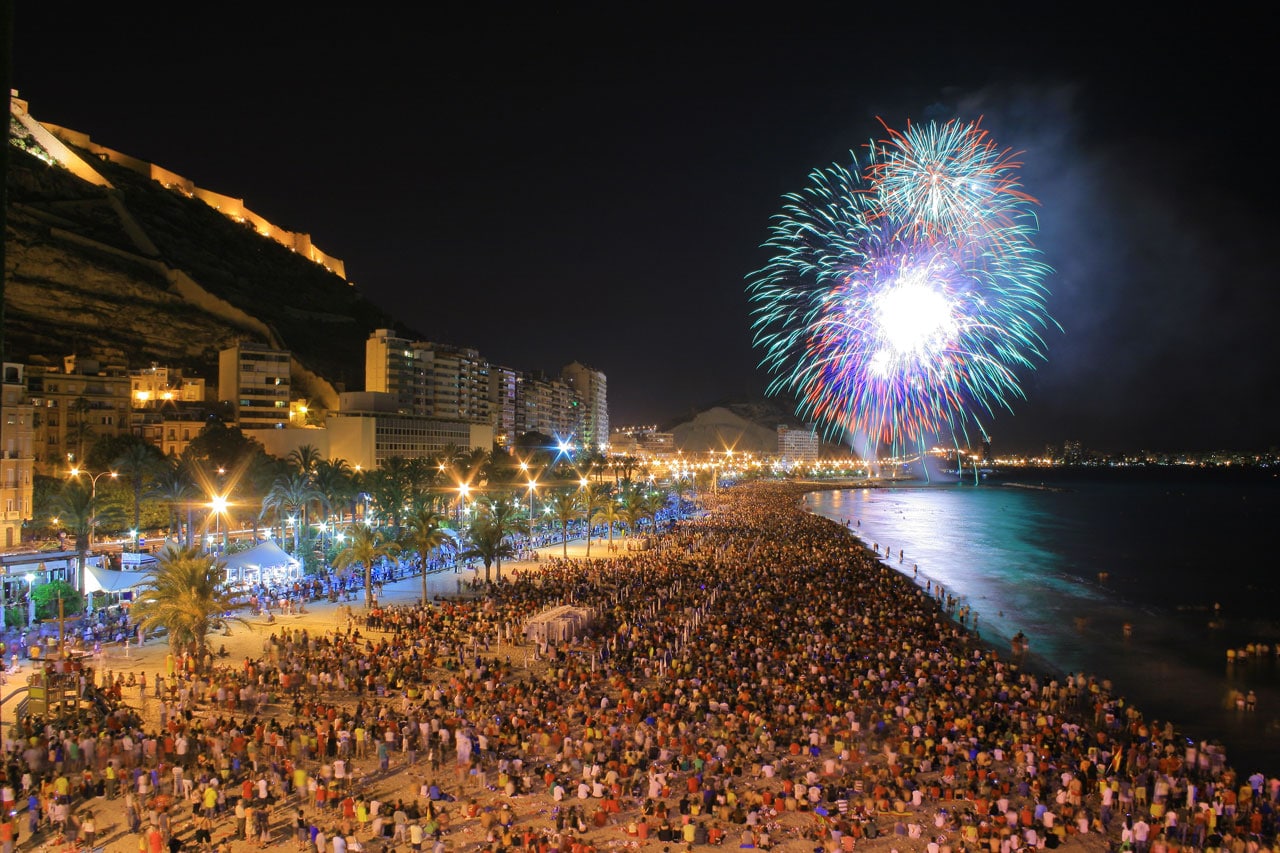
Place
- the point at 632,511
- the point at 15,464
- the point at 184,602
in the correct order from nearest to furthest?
the point at 184,602, the point at 15,464, the point at 632,511

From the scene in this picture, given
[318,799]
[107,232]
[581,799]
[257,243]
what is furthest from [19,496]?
[257,243]

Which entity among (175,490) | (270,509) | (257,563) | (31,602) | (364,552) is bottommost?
(31,602)

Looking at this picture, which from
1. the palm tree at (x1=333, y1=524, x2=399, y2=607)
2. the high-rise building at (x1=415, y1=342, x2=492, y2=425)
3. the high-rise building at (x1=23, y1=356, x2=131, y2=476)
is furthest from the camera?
the high-rise building at (x1=415, y1=342, x2=492, y2=425)

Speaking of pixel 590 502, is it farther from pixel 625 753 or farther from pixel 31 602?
pixel 625 753

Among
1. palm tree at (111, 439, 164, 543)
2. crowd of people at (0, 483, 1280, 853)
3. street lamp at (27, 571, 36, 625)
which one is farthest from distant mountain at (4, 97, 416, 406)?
crowd of people at (0, 483, 1280, 853)

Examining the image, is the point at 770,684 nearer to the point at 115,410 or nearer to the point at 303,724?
the point at 303,724

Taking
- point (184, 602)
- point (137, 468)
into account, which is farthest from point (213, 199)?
point (184, 602)

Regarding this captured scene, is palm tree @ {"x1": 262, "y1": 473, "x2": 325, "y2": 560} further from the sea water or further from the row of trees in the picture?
the sea water
